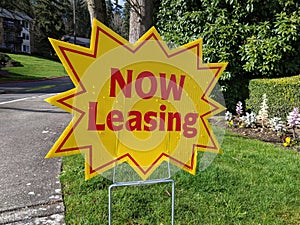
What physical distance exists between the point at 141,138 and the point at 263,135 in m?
4.22

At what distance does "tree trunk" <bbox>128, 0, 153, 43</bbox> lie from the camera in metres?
3.70

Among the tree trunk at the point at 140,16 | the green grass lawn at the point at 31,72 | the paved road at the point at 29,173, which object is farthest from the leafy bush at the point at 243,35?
the green grass lawn at the point at 31,72

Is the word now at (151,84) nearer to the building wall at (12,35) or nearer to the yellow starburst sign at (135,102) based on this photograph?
the yellow starburst sign at (135,102)

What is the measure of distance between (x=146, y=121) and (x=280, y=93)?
4.76 meters

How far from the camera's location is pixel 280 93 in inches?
220

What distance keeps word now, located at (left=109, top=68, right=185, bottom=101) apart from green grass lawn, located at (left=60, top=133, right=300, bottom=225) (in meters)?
1.08

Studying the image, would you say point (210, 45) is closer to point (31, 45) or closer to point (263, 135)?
point (263, 135)

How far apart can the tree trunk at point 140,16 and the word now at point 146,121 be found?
241cm

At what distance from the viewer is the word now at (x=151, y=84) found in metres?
1.57

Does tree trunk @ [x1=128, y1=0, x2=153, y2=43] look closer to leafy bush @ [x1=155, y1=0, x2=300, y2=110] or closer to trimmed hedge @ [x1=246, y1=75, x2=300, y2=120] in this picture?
leafy bush @ [x1=155, y1=0, x2=300, y2=110]

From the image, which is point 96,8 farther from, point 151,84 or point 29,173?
point 151,84

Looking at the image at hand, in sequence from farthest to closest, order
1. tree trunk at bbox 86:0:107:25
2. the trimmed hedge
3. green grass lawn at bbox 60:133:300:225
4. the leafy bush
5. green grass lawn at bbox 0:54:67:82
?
1. green grass lawn at bbox 0:54:67:82
2. the leafy bush
3. the trimmed hedge
4. tree trunk at bbox 86:0:107:25
5. green grass lawn at bbox 60:133:300:225

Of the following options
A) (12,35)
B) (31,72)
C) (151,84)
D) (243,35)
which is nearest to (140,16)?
(151,84)

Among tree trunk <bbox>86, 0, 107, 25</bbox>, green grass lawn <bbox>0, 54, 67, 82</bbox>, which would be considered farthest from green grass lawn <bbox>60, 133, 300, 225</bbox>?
green grass lawn <bbox>0, 54, 67, 82</bbox>
